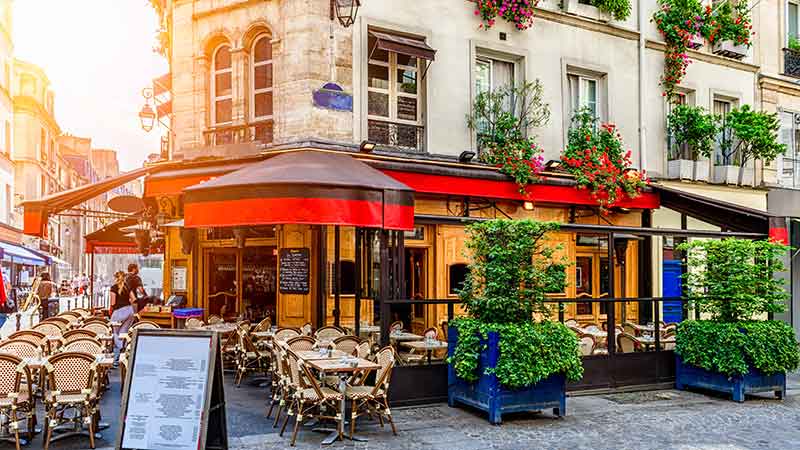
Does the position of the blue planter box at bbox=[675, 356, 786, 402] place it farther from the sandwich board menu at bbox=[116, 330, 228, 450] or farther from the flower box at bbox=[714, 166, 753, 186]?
the sandwich board menu at bbox=[116, 330, 228, 450]

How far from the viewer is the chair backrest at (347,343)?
9273 mm

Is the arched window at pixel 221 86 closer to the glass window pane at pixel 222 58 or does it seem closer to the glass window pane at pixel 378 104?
the glass window pane at pixel 222 58

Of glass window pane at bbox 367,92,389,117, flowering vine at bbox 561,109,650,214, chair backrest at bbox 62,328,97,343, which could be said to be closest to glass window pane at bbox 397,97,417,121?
glass window pane at bbox 367,92,389,117

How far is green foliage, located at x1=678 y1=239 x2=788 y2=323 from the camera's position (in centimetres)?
1057

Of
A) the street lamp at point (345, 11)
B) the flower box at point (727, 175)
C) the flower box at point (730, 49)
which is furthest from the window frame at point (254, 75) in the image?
the flower box at point (730, 49)

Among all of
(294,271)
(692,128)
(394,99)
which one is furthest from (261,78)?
(692,128)

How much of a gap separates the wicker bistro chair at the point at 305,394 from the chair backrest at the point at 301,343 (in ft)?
1.80

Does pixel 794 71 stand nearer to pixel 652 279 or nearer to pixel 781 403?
Answer: pixel 652 279

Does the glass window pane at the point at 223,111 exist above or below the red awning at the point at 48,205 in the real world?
above

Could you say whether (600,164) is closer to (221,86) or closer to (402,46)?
(402,46)

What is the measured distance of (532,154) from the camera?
1398 cm

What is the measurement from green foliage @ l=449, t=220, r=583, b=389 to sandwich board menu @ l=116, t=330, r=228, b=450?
12.1 ft

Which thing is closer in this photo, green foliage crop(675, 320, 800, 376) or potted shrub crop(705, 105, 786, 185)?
green foliage crop(675, 320, 800, 376)

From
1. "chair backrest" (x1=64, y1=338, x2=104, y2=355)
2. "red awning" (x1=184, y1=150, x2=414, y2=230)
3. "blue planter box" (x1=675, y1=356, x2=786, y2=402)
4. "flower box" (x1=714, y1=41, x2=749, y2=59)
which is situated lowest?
"blue planter box" (x1=675, y1=356, x2=786, y2=402)
